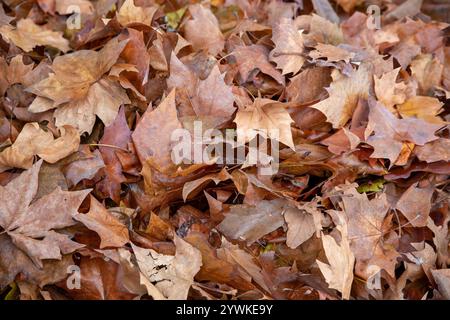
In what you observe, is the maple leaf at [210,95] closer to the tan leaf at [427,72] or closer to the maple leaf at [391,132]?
the maple leaf at [391,132]

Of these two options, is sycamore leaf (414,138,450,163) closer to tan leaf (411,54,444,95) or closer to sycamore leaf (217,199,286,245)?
tan leaf (411,54,444,95)

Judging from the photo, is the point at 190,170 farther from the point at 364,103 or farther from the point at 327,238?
the point at 364,103

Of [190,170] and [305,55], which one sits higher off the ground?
[305,55]

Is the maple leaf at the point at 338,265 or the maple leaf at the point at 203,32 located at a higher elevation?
the maple leaf at the point at 203,32

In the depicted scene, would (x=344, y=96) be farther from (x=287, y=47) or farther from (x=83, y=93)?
(x=83, y=93)

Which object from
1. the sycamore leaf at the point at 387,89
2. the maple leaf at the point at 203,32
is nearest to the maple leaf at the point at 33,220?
the maple leaf at the point at 203,32

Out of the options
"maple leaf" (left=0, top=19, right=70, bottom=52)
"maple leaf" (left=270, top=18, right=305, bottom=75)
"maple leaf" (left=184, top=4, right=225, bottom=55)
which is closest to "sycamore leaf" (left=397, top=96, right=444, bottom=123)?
"maple leaf" (left=270, top=18, right=305, bottom=75)
